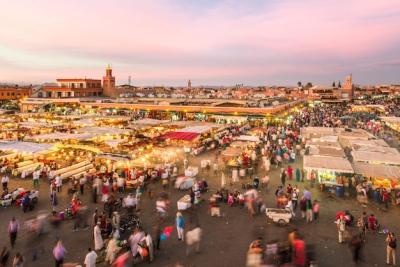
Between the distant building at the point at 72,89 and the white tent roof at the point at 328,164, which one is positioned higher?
the distant building at the point at 72,89

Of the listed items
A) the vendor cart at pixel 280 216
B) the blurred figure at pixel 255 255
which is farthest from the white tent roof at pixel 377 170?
the blurred figure at pixel 255 255

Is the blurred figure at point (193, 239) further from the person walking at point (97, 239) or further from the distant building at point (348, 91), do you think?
the distant building at point (348, 91)

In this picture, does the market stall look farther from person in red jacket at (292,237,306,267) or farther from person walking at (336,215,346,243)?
person in red jacket at (292,237,306,267)

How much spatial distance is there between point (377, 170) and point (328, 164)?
2.08 meters

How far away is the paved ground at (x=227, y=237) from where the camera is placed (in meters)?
8.20

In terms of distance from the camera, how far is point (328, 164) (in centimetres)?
1436

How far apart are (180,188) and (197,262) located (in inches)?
251

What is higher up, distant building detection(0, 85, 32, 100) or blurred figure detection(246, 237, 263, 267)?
distant building detection(0, 85, 32, 100)

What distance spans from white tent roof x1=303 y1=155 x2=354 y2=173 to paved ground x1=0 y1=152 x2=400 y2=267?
1.60 m

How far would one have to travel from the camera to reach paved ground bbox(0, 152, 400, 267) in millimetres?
8203

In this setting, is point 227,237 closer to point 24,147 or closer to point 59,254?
point 59,254

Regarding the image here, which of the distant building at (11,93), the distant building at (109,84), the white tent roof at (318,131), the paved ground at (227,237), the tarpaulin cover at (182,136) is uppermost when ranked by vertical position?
the distant building at (109,84)

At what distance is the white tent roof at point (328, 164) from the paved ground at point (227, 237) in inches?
63.0

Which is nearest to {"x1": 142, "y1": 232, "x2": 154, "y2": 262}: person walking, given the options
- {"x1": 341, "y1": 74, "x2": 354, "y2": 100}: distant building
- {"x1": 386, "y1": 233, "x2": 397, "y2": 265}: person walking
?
{"x1": 386, "y1": 233, "x2": 397, "y2": 265}: person walking
